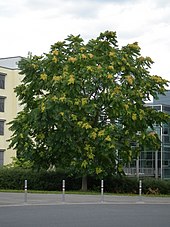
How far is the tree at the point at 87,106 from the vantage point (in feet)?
132

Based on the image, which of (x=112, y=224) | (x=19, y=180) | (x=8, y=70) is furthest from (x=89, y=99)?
(x=8, y=70)

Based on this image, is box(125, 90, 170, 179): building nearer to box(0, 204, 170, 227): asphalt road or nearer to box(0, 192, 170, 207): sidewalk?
box(0, 192, 170, 207): sidewalk

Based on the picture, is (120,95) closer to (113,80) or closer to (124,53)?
(113,80)

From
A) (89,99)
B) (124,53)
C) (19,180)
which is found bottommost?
(19,180)

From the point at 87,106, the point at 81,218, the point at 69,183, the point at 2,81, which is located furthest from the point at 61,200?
the point at 2,81

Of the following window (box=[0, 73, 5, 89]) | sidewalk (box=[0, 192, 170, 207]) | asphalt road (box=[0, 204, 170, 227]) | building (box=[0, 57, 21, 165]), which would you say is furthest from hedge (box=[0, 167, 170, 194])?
window (box=[0, 73, 5, 89])

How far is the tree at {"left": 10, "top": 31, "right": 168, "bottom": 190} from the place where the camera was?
40.2 metres

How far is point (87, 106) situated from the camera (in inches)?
1587

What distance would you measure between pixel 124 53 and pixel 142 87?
8.83 ft

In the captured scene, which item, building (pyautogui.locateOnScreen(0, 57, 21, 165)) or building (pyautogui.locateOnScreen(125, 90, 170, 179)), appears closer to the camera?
building (pyautogui.locateOnScreen(125, 90, 170, 179))

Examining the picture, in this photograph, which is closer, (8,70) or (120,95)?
(120,95)

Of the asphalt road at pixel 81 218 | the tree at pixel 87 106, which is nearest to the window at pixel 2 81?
the tree at pixel 87 106

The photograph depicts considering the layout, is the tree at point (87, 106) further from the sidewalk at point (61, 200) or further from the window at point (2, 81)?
the window at point (2, 81)

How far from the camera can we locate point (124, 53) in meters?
42.8
